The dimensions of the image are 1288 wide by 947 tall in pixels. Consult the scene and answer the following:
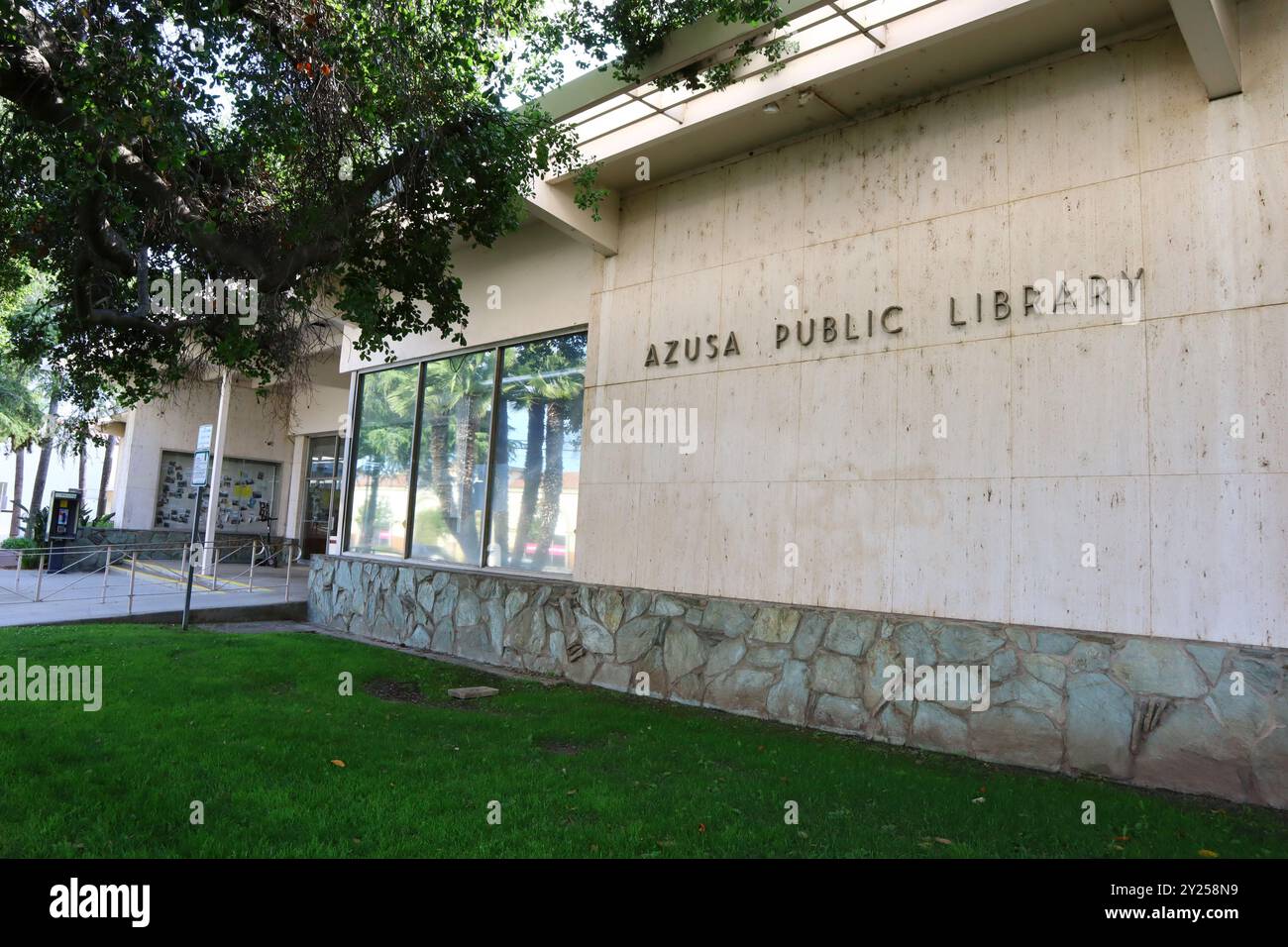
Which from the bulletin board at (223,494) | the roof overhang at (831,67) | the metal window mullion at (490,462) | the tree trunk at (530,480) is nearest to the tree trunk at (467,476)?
the metal window mullion at (490,462)

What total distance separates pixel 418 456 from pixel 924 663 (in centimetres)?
759

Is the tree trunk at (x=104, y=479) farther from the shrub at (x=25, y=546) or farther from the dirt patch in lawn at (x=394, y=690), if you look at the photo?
the dirt patch in lawn at (x=394, y=690)

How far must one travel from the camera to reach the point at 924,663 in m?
6.15

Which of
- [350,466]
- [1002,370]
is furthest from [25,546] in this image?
[1002,370]

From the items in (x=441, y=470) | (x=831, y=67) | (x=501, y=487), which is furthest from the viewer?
(x=441, y=470)

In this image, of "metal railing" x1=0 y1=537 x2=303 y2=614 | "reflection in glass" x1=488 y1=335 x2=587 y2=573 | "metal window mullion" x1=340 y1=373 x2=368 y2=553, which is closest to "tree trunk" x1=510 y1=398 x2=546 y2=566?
"reflection in glass" x1=488 y1=335 x2=587 y2=573

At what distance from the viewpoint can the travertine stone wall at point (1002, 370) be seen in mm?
5164

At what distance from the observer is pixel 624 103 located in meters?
7.40

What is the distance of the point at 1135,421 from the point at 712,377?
3.68 m

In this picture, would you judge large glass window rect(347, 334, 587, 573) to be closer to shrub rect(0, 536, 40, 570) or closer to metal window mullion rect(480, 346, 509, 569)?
metal window mullion rect(480, 346, 509, 569)

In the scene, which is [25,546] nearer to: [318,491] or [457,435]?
[318,491]

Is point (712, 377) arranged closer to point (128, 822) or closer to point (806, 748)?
point (806, 748)

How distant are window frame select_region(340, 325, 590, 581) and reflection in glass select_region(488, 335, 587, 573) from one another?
69 millimetres

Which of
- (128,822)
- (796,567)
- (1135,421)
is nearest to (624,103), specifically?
(796,567)
